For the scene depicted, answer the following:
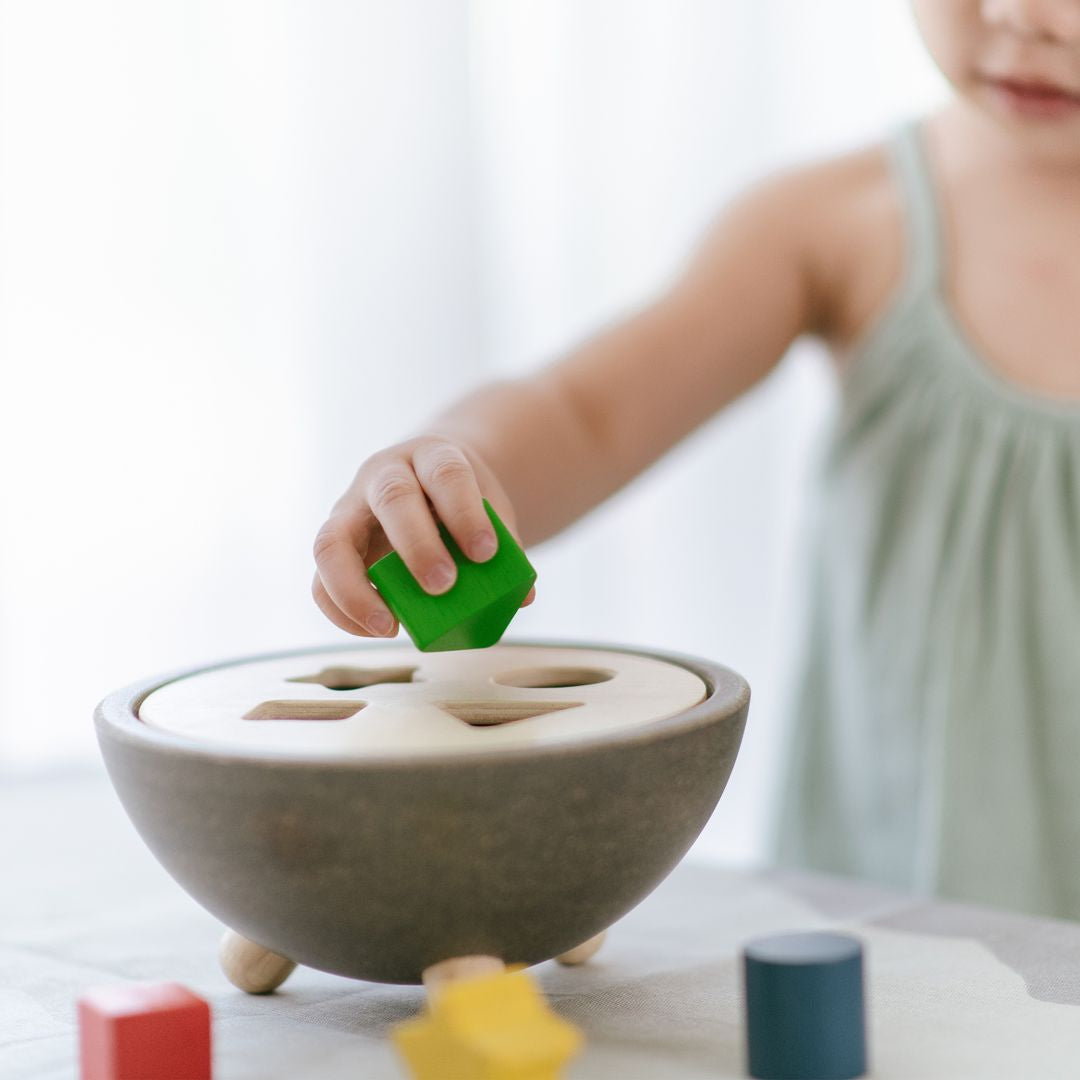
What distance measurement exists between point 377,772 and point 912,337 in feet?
1.93

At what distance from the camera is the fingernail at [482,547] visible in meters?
0.50

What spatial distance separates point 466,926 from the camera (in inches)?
17.4

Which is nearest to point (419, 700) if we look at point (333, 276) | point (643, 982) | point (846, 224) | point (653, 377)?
point (643, 982)

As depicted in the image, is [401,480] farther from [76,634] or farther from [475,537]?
[76,634]

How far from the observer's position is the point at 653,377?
867mm

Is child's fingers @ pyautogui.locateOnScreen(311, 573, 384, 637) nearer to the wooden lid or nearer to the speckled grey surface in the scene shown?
the wooden lid

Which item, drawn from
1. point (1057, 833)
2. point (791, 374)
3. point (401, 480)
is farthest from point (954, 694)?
point (791, 374)

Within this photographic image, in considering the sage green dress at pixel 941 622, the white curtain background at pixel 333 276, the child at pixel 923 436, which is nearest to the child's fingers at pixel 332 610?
the child at pixel 923 436

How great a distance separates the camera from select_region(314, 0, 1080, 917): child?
0.83m

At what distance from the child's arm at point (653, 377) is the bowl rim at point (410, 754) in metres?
0.17

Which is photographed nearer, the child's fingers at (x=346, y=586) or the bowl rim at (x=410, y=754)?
the bowl rim at (x=410, y=754)

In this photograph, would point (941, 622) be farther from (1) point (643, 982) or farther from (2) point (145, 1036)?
(2) point (145, 1036)

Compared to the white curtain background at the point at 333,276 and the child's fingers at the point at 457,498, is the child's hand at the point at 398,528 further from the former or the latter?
the white curtain background at the point at 333,276

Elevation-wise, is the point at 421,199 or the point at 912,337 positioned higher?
the point at 421,199
